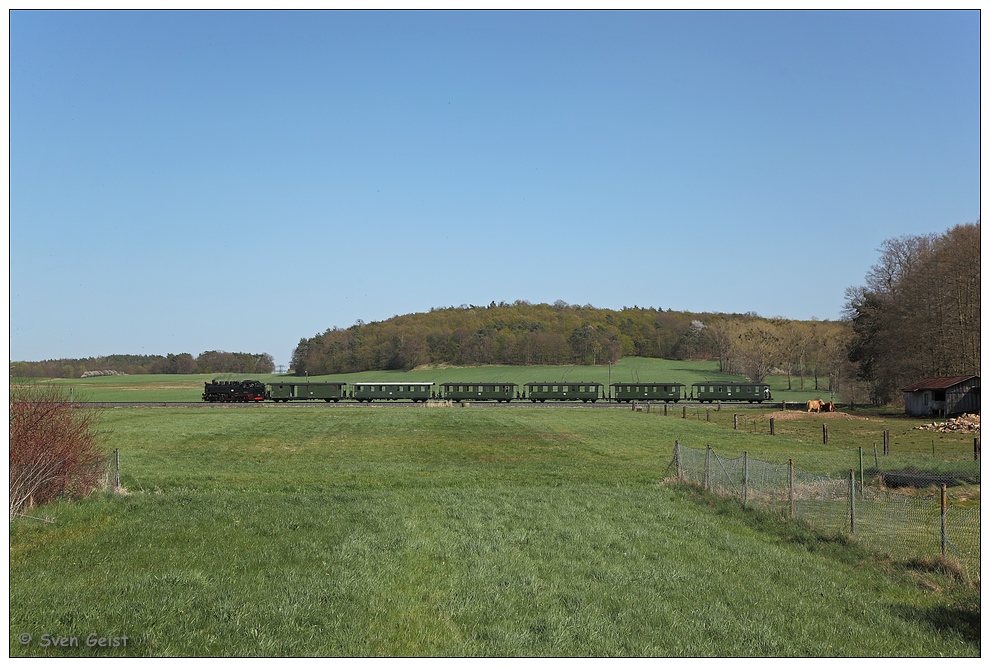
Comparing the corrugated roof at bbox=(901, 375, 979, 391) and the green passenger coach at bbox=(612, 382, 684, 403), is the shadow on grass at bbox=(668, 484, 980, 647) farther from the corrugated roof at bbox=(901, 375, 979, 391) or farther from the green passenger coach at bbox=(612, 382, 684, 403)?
the green passenger coach at bbox=(612, 382, 684, 403)

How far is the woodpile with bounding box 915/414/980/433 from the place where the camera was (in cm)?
4850

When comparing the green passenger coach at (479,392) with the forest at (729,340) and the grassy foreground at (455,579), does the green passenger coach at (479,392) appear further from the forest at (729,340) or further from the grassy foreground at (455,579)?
the grassy foreground at (455,579)

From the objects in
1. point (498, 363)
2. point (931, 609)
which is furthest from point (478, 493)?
point (498, 363)

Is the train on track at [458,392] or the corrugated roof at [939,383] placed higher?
the corrugated roof at [939,383]

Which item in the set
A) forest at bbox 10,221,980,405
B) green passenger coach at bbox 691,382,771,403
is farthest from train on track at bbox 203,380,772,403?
forest at bbox 10,221,980,405

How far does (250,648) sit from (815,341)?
11568 centimetres

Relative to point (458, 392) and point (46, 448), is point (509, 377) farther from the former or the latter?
point (46, 448)

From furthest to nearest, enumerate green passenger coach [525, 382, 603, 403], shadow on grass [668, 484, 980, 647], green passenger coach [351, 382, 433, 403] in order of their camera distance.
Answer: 1. green passenger coach [525, 382, 603, 403]
2. green passenger coach [351, 382, 433, 403]
3. shadow on grass [668, 484, 980, 647]

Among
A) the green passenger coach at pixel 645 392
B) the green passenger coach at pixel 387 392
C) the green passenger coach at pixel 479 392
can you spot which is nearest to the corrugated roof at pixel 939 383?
the green passenger coach at pixel 645 392

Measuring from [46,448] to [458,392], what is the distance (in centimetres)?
7624

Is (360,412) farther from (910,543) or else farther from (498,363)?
(498,363)

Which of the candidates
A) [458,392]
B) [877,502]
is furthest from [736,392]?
[877,502]

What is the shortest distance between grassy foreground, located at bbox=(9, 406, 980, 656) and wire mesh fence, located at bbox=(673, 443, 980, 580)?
69cm

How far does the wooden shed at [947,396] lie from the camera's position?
5528 cm
